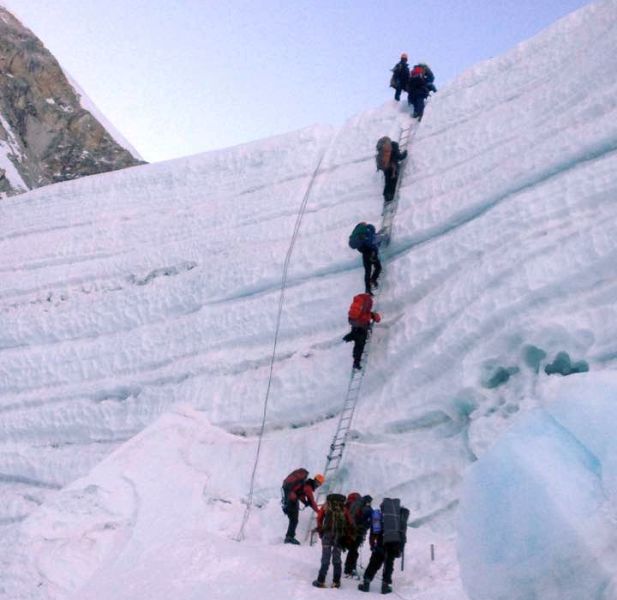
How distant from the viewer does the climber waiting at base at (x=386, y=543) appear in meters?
5.73

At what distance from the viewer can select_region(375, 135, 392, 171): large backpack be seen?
10.7 meters

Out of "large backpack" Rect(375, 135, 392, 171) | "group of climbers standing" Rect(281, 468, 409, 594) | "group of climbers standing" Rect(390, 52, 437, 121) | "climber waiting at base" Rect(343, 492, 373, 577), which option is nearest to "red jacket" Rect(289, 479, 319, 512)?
"group of climbers standing" Rect(281, 468, 409, 594)

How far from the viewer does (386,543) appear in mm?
5738

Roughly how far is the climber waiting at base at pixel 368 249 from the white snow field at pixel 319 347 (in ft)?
0.78

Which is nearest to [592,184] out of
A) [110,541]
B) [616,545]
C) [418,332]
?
[418,332]

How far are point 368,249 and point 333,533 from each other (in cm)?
436

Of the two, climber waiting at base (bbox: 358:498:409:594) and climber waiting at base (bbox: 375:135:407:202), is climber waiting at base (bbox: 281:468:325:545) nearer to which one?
climber waiting at base (bbox: 358:498:409:594)

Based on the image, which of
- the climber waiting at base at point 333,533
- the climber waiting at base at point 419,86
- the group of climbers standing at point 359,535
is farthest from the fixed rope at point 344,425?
the climber waiting at base at point 419,86

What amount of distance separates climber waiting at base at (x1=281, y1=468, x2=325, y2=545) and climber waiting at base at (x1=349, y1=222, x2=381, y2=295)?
287 cm

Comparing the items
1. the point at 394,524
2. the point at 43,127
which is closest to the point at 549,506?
the point at 394,524

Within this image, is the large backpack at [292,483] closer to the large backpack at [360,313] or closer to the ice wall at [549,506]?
the large backpack at [360,313]

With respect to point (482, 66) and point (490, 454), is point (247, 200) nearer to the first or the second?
point (482, 66)

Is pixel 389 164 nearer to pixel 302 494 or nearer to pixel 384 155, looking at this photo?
pixel 384 155

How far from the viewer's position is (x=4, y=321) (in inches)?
489
